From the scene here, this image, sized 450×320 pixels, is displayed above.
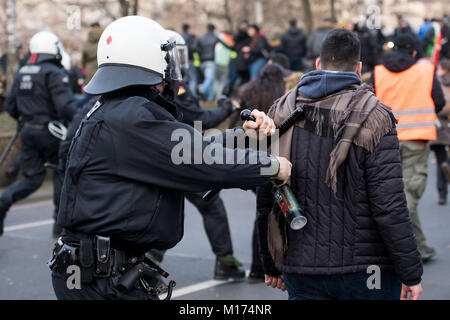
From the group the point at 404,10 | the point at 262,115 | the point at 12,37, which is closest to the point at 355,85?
the point at 262,115

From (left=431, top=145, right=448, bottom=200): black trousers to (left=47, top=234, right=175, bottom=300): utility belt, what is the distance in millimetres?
6509

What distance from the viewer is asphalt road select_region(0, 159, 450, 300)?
19.6 ft

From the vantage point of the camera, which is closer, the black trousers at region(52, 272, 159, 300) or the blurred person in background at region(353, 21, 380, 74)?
the black trousers at region(52, 272, 159, 300)

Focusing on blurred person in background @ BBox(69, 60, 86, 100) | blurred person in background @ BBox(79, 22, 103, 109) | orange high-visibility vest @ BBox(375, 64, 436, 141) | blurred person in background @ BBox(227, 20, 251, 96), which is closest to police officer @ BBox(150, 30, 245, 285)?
orange high-visibility vest @ BBox(375, 64, 436, 141)

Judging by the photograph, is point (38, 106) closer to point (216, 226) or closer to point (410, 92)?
point (216, 226)

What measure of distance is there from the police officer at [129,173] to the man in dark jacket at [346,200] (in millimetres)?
317

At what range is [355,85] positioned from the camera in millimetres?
3416

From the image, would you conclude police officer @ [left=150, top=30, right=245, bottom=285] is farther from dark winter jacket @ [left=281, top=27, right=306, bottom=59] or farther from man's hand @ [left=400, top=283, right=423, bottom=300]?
dark winter jacket @ [left=281, top=27, right=306, bottom=59]

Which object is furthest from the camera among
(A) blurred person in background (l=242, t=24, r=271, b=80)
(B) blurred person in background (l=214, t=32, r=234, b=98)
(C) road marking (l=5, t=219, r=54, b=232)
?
(B) blurred person in background (l=214, t=32, r=234, b=98)

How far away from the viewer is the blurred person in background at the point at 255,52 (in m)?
16.7

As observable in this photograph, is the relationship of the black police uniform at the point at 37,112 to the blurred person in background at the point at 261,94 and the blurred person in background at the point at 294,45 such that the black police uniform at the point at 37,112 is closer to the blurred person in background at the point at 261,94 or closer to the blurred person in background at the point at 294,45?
the blurred person in background at the point at 261,94

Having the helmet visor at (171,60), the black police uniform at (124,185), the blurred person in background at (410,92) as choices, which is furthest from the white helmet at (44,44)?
the black police uniform at (124,185)
